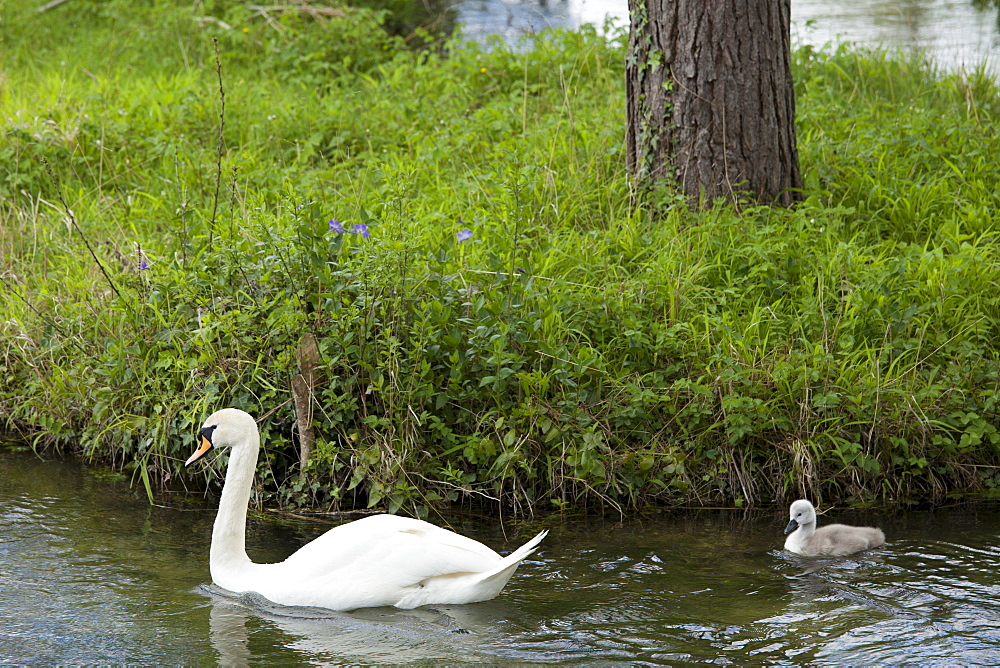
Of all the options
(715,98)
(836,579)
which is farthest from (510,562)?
(715,98)

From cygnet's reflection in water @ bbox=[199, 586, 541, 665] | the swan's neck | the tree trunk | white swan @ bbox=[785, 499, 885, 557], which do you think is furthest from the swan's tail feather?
the tree trunk

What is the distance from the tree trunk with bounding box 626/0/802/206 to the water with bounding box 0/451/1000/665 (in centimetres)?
242

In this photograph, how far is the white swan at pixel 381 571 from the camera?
427 cm

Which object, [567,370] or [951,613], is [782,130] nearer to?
[567,370]

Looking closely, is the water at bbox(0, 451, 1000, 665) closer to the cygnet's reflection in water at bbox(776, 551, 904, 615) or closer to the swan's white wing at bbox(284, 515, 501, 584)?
the cygnet's reflection in water at bbox(776, 551, 904, 615)

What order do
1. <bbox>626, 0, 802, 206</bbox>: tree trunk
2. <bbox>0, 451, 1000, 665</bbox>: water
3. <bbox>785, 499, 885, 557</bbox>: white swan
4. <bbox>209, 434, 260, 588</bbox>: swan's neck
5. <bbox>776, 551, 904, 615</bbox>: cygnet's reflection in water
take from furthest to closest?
<bbox>626, 0, 802, 206</bbox>: tree trunk < <bbox>785, 499, 885, 557</bbox>: white swan < <bbox>209, 434, 260, 588</bbox>: swan's neck < <bbox>776, 551, 904, 615</bbox>: cygnet's reflection in water < <bbox>0, 451, 1000, 665</bbox>: water

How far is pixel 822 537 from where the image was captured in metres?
4.80

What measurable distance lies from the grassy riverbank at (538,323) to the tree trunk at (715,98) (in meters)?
0.24

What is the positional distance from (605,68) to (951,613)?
647cm

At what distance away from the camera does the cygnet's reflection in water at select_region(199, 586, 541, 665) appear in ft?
12.9

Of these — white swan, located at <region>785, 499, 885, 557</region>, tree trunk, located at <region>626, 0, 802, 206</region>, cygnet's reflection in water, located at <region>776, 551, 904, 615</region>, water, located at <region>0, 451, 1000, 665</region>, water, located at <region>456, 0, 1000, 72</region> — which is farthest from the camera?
water, located at <region>456, 0, 1000, 72</region>

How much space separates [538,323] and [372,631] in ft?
6.19

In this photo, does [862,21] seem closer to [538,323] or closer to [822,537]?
[538,323]

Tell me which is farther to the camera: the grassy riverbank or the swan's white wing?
the grassy riverbank
